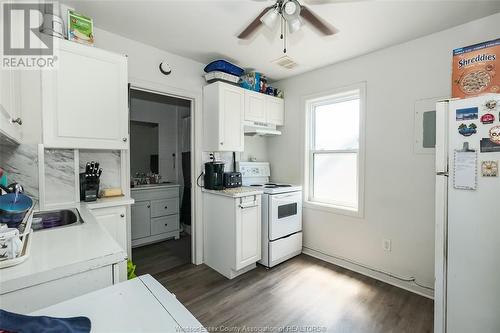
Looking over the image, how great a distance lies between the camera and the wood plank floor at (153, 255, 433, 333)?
1.84 metres

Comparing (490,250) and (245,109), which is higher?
(245,109)

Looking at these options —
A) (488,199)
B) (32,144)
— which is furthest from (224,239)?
(488,199)

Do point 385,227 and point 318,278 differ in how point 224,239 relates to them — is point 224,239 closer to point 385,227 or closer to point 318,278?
point 318,278

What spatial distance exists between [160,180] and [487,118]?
410cm

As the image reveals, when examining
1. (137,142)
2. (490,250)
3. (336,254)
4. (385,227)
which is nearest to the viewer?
(490,250)

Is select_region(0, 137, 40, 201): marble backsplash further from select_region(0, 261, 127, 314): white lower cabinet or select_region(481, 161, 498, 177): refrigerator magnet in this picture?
select_region(481, 161, 498, 177): refrigerator magnet

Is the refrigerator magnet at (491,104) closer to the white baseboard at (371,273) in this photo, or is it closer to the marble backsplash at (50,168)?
the white baseboard at (371,273)

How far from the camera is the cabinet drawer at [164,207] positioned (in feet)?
11.6

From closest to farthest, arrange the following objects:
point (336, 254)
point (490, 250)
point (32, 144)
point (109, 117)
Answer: point (490, 250) → point (32, 144) → point (109, 117) → point (336, 254)

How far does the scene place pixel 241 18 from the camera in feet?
6.27

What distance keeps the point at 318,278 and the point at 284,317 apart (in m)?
0.78

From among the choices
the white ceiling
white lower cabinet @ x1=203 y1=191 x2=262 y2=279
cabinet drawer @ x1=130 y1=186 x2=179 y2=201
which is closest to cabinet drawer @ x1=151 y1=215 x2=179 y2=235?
cabinet drawer @ x1=130 y1=186 x2=179 y2=201

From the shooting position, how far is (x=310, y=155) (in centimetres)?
320

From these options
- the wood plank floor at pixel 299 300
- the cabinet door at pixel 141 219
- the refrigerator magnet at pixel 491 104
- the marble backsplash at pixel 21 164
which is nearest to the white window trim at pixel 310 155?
the wood plank floor at pixel 299 300
